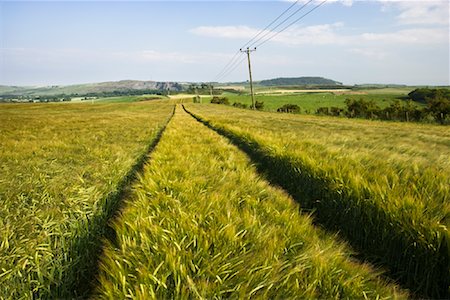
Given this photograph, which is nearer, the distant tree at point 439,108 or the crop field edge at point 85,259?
the crop field edge at point 85,259

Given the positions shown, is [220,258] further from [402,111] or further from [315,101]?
[315,101]

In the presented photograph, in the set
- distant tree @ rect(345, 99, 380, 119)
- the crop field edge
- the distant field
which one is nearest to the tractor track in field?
the crop field edge

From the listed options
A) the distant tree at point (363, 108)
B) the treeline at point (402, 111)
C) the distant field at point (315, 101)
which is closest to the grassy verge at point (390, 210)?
the treeline at point (402, 111)

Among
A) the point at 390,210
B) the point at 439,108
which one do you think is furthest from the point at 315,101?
the point at 390,210

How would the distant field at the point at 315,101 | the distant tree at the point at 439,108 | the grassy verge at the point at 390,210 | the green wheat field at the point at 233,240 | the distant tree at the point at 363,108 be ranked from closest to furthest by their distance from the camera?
1. the green wheat field at the point at 233,240
2. the grassy verge at the point at 390,210
3. the distant tree at the point at 439,108
4. the distant tree at the point at 363,108
5. the distant field at the point at 315,101

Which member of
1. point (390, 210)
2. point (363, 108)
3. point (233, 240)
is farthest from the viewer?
point (363, 108)

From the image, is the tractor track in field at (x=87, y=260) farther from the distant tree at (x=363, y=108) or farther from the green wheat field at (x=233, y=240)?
the distant tree at (x=363, y=108)

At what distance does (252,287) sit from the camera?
68.5 inches

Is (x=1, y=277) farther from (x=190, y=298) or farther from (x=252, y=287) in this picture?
(x=252, y=287)

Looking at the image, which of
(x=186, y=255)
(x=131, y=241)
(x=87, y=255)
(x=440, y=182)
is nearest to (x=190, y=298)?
(x=186, y=255)

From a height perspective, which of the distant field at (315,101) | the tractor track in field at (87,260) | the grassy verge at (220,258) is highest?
the distant field at (315,101)

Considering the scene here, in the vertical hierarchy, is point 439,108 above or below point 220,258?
below

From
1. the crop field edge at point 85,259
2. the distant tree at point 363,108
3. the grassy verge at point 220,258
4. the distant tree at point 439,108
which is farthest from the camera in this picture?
the distant tree at point 363,108

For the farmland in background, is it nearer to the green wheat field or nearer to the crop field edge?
the green wheat field
